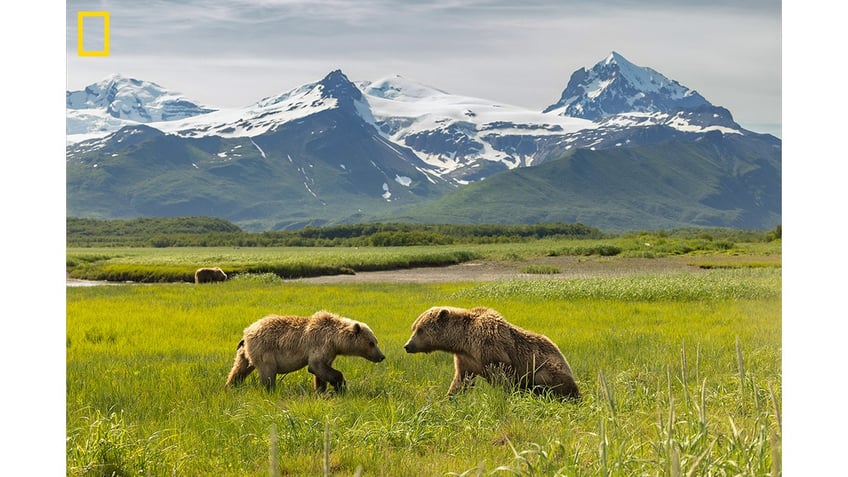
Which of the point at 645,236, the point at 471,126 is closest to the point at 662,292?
the point at 645,236

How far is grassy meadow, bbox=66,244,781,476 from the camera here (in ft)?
12.7

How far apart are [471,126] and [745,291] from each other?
2387 mm

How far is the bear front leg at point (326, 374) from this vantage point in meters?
5.75

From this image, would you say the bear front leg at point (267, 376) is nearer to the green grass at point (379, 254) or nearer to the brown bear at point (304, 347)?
the brown bear at point (304, 347)

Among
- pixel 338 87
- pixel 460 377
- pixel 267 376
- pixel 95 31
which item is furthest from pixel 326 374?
pixel 95 31

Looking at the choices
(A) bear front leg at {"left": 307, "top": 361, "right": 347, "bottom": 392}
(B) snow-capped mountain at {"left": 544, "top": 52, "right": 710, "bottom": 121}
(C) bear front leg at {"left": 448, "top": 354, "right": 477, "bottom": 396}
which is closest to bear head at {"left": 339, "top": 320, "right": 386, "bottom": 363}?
(A) bear front leg at {"left": 307, "top": 361, "right": 347, "bottom": 392}

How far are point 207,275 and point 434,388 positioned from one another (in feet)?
10.1

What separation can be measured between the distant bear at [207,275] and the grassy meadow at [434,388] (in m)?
0.08

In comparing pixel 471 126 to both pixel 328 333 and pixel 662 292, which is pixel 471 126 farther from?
pixel 662 292

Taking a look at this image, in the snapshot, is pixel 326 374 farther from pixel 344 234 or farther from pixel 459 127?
pixel 459 127

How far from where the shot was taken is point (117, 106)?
16.1 feet

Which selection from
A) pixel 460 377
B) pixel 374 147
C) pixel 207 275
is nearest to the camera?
pixel 460 377

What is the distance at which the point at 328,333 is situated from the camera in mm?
5875

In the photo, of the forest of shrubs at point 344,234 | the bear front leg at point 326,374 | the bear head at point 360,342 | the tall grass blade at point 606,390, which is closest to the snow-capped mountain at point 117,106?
the forest of shrubs at point 344,234
